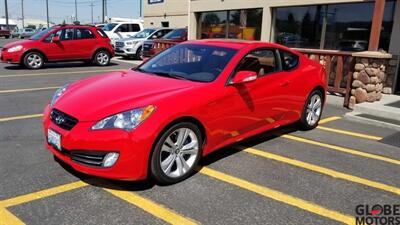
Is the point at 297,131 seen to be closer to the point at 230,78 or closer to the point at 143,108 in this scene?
the point at 230,78

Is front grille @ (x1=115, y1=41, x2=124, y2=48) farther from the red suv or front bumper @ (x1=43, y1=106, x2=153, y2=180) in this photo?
front bumper @ (x1=43, y1=106, x2=153, y2=180)

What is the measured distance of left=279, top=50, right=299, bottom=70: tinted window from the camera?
5695 mm

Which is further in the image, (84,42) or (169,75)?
(84,42)

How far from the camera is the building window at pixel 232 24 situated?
1448 cm

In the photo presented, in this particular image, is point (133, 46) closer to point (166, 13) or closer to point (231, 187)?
point (166, 13)

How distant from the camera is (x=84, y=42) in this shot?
48.4ft

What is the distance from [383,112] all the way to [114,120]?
5.75 meters

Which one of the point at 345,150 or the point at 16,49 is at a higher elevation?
the point at 16,49

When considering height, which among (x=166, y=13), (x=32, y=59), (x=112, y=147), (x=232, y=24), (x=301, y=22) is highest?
(x=166, y=13)

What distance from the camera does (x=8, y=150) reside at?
4902 mm

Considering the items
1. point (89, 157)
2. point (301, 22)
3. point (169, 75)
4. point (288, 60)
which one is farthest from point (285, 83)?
point (301, 22)

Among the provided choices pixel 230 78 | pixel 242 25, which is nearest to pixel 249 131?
pixel 230 78

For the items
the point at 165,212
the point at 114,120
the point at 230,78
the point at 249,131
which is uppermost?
the point at 230,78

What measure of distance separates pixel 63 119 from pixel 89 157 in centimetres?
51
